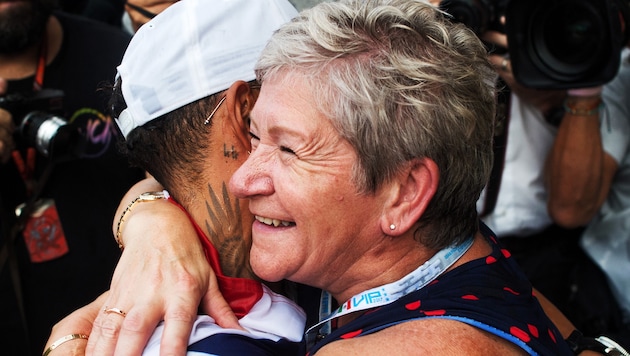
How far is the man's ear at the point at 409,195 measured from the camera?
1303mm

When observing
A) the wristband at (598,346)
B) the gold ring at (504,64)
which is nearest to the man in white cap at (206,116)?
the wristband at (598,346)

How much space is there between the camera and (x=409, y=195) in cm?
133

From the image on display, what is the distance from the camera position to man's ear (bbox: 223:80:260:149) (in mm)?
1503

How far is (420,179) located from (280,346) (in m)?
0.46

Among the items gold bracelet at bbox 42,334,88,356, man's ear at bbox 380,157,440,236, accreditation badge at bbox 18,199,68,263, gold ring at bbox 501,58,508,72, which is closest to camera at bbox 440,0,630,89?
gold ring at bbox 501,58,508,72

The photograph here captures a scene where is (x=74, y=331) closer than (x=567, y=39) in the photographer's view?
Yes

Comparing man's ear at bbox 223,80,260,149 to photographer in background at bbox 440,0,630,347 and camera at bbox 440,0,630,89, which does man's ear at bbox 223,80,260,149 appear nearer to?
camera at bbox 440,0,630,89

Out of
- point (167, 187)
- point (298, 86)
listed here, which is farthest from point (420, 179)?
point (167, 187)

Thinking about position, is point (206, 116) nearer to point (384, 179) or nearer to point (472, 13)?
point (384, 179)

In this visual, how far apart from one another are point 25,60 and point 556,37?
2018 mm

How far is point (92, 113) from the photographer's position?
2.69 metres

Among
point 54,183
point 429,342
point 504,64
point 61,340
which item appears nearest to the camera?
point 429,342

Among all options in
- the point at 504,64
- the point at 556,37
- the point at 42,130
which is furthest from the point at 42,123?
the point at 556,37

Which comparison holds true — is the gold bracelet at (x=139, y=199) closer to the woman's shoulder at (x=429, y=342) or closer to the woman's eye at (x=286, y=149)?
the woman's eye at (x=286, y=149)
